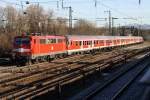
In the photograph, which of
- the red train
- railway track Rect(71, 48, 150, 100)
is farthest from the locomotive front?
railway track Rect(71, 48, 150, 100)

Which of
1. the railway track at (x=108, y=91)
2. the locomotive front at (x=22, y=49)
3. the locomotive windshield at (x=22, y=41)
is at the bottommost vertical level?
the railway track at (x=108, y=91)

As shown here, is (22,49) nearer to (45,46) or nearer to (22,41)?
(22,41)

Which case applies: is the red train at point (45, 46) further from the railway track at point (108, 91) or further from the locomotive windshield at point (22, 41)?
the railway track at point (108, 91)

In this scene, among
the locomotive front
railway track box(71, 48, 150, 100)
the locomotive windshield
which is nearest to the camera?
railway track box(71, 48, 150, 100)

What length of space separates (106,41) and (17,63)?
35.2 meters

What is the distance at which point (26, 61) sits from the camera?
117ft

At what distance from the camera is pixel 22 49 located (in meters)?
36.0

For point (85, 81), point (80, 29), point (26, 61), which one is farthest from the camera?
point (80, 29)

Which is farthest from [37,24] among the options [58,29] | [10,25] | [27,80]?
[27,80]

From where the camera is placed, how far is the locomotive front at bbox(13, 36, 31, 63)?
35.4 meters

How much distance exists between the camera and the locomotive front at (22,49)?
35.4 meters

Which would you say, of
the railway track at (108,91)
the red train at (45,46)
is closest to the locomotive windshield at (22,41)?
the red train at (45,46)

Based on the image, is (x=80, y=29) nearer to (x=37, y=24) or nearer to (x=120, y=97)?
(x=37, y=24)

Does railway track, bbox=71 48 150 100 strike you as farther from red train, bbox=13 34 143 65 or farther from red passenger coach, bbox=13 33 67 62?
red train, bbox=13 34 143 65
